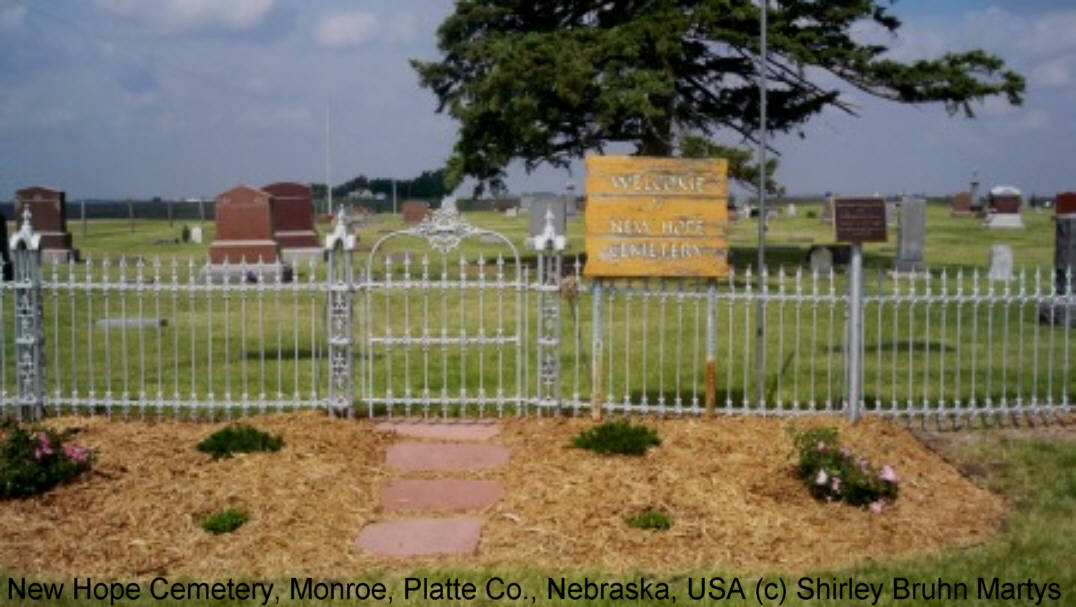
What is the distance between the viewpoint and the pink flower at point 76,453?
7.98 m

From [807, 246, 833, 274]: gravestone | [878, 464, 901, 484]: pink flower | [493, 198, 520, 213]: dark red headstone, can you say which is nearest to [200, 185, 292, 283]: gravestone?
[807, 246, 833, 274]: gravestone

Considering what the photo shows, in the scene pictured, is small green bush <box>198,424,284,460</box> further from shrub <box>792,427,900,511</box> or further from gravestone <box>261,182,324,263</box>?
gravestone <box>261,182,324,263</box>

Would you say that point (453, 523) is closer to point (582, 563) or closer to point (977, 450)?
point (582, 563)

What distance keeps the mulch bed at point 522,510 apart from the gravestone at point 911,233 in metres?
18.0

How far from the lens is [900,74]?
84.0ft

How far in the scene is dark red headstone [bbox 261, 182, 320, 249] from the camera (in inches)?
1177

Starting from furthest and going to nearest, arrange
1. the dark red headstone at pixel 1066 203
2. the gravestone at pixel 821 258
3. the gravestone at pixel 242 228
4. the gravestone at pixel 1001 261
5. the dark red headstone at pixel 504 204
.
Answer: the dark red headstone at pixel 504 204 → the gravestone at pixel 821 258 → the gravestone at pixel 242 228 → the dark red headstone at pixel 1066 203 → the gravestone at pixel 1001 261

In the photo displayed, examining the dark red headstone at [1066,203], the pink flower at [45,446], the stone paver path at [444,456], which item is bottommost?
the stone paver path at [444,456]

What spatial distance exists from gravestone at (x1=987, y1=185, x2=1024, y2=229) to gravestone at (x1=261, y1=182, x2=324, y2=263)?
35.1 m

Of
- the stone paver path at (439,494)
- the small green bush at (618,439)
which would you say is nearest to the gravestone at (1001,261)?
the small green bush at (618,439)

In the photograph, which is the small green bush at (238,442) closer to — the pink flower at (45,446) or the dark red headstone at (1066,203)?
the pink flower at (45,446)

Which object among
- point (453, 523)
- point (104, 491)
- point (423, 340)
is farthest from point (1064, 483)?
point (104, 491)

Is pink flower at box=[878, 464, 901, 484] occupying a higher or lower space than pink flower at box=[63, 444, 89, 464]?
lower

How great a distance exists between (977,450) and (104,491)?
23.4 ft
